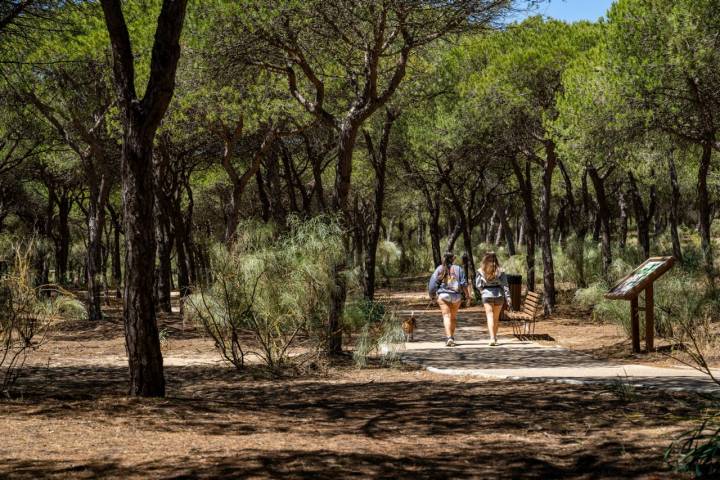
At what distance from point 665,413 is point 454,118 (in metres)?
17.1

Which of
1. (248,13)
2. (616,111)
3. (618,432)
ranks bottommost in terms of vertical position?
(618,432)

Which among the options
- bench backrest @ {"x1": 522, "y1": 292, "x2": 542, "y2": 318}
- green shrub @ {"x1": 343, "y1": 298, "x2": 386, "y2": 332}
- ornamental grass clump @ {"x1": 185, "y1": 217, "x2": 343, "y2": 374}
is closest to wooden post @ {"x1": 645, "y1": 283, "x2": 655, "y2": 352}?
bench backrest @ {"x1": 522, "y1": 292, "x2": 542, "y2": 318}

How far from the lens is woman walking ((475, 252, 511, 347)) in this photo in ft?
43.6

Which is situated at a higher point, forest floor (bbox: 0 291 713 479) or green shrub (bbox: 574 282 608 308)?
green shrub (bbox: 574 282 608 308)

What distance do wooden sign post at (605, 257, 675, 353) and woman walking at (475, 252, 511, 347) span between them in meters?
2.06

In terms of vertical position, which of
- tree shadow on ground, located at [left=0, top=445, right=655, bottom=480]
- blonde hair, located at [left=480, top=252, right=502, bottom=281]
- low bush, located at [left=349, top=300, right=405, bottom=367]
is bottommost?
tree shadow on ground, located at [left=0, top=445, right=655, bottom=480]

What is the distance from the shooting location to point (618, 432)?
6391mm

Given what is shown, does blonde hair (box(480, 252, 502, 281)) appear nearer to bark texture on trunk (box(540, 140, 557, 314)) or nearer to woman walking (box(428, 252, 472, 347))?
woman walking (box(428, 252, 472, 347))

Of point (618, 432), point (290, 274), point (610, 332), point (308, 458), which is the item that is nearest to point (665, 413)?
point (618, 432)

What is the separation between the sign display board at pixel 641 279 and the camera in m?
11.3

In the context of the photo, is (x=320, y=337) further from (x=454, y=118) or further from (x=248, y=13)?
(x=454, y=118)

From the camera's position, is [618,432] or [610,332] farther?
[610,332]

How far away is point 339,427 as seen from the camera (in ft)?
22.7

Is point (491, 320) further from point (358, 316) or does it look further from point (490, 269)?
point (358, 316)
